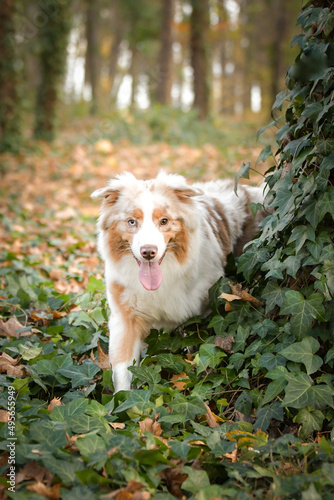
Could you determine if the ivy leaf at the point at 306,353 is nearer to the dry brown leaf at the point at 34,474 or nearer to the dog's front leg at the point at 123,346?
the dog's front leg at the point at 123,346

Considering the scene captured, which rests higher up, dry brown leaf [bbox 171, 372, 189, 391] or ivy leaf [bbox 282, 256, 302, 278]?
ivy leaf [bbox 282, 256, 302, 278]

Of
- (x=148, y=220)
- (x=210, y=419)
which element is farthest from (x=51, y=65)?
(x=210, y=419)

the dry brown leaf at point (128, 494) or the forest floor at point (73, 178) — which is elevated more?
the forest floor at point (73, 178)

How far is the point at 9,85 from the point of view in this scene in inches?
470

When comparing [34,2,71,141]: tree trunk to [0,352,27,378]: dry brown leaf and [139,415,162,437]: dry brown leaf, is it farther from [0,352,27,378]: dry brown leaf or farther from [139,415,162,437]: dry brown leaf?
[139,415,162,437]: dry brown leaf

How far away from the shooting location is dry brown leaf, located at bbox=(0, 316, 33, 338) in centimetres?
398

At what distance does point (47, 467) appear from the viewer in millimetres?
2262

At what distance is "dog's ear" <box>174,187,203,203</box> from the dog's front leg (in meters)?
1.02

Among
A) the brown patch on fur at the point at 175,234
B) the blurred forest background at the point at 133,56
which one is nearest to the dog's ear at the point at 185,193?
the brown patch on fur at the point at 175,234

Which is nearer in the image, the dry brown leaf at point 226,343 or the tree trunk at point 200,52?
the dry brown leaf at point 226,343

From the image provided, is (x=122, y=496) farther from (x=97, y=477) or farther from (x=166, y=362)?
(x=166, y=362)

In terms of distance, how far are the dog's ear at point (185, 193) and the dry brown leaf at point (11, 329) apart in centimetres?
174

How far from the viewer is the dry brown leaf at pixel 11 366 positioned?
342cm

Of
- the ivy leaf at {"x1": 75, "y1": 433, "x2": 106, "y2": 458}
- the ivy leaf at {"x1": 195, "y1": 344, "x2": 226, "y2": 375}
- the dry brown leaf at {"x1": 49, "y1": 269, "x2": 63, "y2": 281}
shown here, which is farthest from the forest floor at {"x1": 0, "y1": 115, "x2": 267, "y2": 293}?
the ivy leaf at {"x1": 75, "y1": 433, "x2": 106, "y2": 458}
